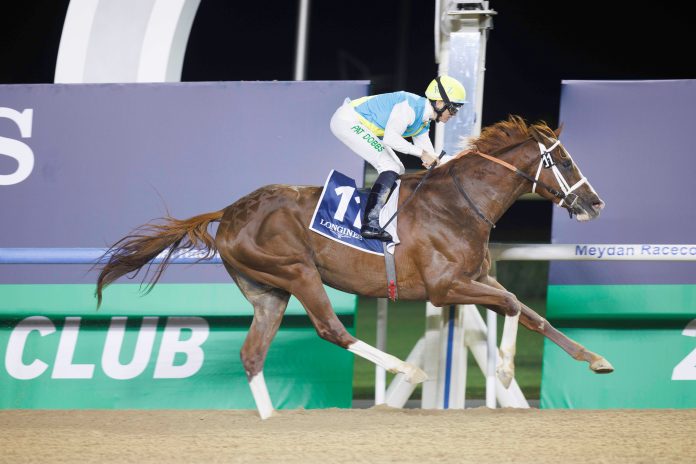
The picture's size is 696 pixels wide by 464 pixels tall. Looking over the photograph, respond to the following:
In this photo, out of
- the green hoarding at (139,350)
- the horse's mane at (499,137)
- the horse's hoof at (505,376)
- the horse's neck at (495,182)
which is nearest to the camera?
the horse's hoof at (505,376)

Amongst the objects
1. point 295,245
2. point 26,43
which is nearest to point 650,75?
point 26,43

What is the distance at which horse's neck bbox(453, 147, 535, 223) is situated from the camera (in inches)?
187

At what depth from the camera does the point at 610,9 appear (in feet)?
41.9

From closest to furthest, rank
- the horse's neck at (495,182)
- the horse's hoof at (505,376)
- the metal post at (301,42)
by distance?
the horse's hoof at (505,376) < the horse's neck at (495,182) < the metal post at (301,42)

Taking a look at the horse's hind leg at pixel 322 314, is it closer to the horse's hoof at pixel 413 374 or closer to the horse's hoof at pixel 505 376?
the horse's hoof at pixel 413 374

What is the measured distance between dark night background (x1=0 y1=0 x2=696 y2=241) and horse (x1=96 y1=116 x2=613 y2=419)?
7.66 metres

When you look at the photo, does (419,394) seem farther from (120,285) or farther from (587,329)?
(120,285)

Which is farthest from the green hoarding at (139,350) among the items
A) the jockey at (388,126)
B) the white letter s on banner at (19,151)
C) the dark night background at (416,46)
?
the dark night background at (416,46)

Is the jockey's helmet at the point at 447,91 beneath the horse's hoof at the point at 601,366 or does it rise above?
above

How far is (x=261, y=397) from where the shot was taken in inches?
188

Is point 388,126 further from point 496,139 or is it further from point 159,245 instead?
point 159,245

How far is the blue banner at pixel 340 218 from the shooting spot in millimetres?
4695

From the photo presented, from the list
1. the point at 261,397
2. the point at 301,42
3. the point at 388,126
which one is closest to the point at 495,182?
the point at 388,126

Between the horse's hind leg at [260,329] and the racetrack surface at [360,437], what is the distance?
14 cm
